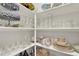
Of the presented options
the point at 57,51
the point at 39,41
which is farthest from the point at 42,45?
the point at 57,51

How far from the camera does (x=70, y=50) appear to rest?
4.15 feet

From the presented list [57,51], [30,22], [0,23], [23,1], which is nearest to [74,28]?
[57,51]

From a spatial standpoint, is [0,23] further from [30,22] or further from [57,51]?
[57,51]

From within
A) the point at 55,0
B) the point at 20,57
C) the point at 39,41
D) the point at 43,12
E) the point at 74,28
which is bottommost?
the point at 20,57

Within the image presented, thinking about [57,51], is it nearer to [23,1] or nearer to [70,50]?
[70,50]

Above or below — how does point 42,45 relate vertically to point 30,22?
below

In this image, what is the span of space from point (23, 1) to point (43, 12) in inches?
8.0

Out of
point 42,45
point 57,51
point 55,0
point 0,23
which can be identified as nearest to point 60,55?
point 57,51

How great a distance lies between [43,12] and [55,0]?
15 cm

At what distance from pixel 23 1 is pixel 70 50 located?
61cm

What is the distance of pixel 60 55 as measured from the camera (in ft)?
4.08

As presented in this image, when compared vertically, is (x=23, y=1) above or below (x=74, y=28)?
above

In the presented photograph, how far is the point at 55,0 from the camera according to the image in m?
1.23

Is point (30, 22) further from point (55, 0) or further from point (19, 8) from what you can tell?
point (55, 0)
